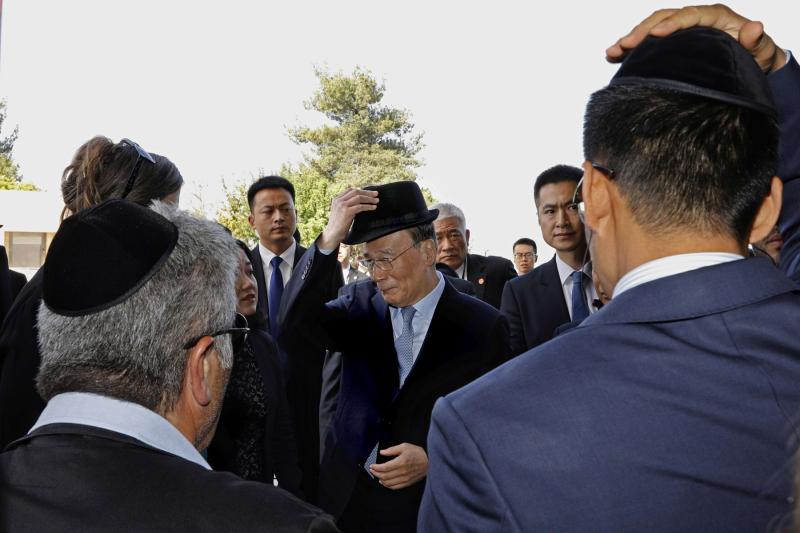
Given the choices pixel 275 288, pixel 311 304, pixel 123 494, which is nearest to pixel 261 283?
pixel 275 288

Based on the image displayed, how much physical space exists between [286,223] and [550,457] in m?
5.11

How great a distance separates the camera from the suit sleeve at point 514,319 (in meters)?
4.67

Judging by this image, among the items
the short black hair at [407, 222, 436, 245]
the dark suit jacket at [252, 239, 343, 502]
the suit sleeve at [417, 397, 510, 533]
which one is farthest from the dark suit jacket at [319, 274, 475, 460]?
the suit sleeve at [417, 397, 510, 533]

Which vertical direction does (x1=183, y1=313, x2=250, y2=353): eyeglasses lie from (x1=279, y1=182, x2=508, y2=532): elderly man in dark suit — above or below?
above

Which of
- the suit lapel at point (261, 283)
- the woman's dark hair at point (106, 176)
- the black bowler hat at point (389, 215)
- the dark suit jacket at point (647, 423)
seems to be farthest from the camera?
the suit lapel at point (261, 283)

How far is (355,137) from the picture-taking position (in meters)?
49.5

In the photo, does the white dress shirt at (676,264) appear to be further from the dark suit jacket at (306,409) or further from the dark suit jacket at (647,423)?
the dark suit jacket at (306,409)

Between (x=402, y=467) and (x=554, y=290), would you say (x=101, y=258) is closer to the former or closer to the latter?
(x=402, y=467)

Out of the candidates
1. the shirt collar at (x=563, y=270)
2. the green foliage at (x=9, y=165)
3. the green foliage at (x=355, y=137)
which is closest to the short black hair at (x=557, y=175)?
the shirt collar at (x=563, y=270)

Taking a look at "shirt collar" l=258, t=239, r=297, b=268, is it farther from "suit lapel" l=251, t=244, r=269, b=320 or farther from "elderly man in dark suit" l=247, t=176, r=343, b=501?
"suit lapel" l=251, t=244, r=269, b=320

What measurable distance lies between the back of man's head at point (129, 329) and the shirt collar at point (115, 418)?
0.08ft

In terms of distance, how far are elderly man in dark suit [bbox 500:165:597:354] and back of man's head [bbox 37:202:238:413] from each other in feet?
10.3

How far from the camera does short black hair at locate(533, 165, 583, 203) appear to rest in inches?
195

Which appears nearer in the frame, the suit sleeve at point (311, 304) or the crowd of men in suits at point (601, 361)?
the crowd of men in suits at point (601, 361)
